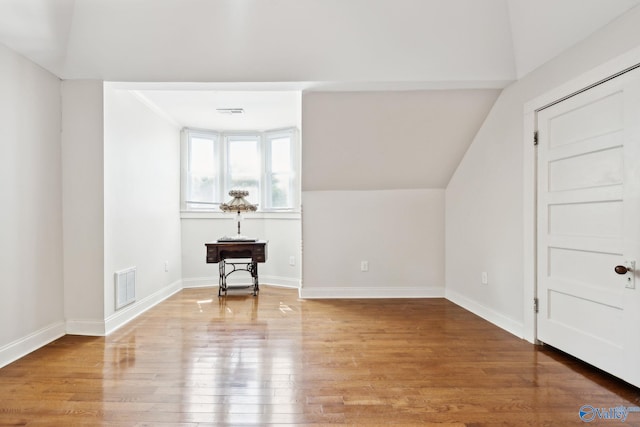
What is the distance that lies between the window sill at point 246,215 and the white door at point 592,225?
3239 millimetres

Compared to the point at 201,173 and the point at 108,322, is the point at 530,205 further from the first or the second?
the point at 201,173

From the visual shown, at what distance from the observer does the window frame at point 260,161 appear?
534cm

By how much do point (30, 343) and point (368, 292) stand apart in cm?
334

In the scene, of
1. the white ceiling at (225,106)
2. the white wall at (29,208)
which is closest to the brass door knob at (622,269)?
the white ceiling at (225,106)

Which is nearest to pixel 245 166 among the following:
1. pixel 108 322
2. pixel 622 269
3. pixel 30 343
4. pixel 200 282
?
pixel 200 282

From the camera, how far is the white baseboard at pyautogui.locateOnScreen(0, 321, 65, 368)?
2.49 metres

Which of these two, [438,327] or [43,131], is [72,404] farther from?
[438,327]

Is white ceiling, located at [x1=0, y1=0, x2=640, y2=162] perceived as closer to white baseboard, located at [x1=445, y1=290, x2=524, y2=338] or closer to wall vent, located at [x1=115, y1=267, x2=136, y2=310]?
wall vent, located at [x1=115, y1=267, x2=136, y2=310]

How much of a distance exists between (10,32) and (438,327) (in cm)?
404

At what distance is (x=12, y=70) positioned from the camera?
102 inches

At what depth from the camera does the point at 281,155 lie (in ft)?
18.1

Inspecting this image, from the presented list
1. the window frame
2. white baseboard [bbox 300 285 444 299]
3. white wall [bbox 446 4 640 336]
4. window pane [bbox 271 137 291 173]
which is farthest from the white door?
window pane [bbox 271 137 291 173]

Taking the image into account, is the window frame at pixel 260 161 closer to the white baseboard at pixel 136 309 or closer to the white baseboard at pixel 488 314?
the white baseboard at pixel 136 309

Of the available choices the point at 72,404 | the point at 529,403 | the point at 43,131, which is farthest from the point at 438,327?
the point at 43,131
